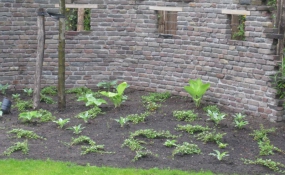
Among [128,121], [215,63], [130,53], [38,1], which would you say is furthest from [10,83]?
[215,63]

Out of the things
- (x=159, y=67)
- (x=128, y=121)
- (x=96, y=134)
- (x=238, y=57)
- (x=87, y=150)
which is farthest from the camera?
(x=159, y=67)

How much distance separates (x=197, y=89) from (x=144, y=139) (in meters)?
→ 2.14

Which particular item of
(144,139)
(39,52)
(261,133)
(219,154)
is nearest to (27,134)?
(144,139)

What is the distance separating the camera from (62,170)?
7281mm

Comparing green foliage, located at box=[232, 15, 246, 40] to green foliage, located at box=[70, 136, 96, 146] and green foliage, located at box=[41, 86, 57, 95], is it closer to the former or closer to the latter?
green foliage, located at box=[70, 136, 96, 146]

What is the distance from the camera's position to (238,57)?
10.1 m

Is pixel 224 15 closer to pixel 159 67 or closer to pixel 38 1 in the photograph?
pixel 159 67

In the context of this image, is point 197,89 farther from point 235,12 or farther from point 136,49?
point 136,49

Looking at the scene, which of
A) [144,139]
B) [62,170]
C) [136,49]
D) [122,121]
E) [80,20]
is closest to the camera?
[62,170]

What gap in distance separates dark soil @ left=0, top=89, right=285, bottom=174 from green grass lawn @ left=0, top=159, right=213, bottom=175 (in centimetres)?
22

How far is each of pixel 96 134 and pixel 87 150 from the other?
89 cm

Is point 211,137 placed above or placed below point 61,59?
below

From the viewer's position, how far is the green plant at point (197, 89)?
10.3 metres

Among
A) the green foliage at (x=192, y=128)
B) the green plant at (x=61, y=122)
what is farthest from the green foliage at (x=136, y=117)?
the green plant at (x=61, y=122)
